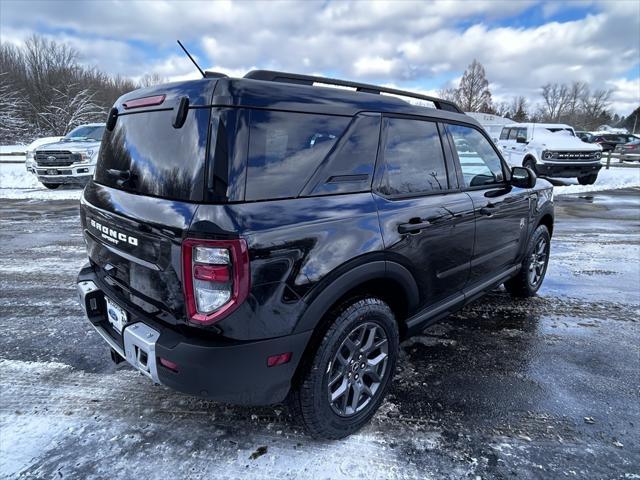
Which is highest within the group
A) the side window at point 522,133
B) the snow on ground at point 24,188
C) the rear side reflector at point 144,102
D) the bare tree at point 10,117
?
the bare tree at point 10,117

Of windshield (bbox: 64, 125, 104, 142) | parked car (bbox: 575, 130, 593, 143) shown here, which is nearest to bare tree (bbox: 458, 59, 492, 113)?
parked car (bbox: 575, 130, 593, 143)

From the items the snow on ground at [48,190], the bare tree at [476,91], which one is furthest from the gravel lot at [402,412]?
the bare tree at [476,91]

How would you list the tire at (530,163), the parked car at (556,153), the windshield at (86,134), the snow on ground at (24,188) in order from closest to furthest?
the snow on ground at (24,188)
the windshield at (86,134)
the parked car at (556,153)
the tire at (530,163)

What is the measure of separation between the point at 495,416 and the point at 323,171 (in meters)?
1.86

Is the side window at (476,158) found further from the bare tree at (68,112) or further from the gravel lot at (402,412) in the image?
the bare tree at (68,112)

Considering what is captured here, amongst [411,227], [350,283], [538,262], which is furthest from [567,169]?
[350,283]

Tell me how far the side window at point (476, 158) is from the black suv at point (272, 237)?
0.33 m

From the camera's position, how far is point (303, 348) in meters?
1.96

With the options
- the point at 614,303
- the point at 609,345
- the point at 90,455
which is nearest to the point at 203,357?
the point at 90,455

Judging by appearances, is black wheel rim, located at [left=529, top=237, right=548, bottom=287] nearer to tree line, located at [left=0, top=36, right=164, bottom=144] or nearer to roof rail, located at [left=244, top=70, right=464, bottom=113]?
roof rail, located at [left=244, top=70, right=464, bottom=113]

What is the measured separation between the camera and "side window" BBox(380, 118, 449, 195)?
2441 millimetres

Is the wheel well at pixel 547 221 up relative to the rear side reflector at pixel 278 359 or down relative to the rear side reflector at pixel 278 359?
up

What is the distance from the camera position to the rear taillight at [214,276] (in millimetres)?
1697

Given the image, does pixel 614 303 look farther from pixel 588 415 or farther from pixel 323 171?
pixel 323 171
